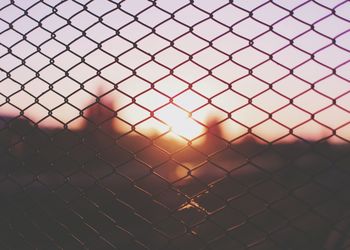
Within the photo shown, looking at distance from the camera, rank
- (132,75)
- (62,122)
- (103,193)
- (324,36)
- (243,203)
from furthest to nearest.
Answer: (243,203) < (103,193) < (62,122) < (132,75) < (324,36)

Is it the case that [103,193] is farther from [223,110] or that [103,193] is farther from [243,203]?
[223,110]

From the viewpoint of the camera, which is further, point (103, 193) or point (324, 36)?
point (103, 193)

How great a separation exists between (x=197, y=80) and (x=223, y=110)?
189 millimetres

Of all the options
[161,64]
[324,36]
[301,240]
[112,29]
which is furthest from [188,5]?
[301,240]

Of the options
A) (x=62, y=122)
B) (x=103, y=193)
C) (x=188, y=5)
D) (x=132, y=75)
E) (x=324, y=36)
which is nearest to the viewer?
(x=324, y=36)

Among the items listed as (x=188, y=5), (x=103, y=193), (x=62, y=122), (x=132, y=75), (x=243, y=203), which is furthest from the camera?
(x=243, y=203)

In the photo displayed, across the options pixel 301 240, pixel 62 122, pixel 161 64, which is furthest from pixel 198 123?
pixel 301 240

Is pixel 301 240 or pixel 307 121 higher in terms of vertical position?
pixel 307 121

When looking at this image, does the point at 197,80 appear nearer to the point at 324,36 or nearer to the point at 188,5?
the point at 188,5

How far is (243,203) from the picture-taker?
8.40m

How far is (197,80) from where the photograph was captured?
1.80 meters

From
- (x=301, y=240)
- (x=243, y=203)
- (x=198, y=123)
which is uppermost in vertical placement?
(x=198, y=123)

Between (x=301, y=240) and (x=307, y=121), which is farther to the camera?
(x=301, y=240)

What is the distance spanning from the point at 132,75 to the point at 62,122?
519 mm
